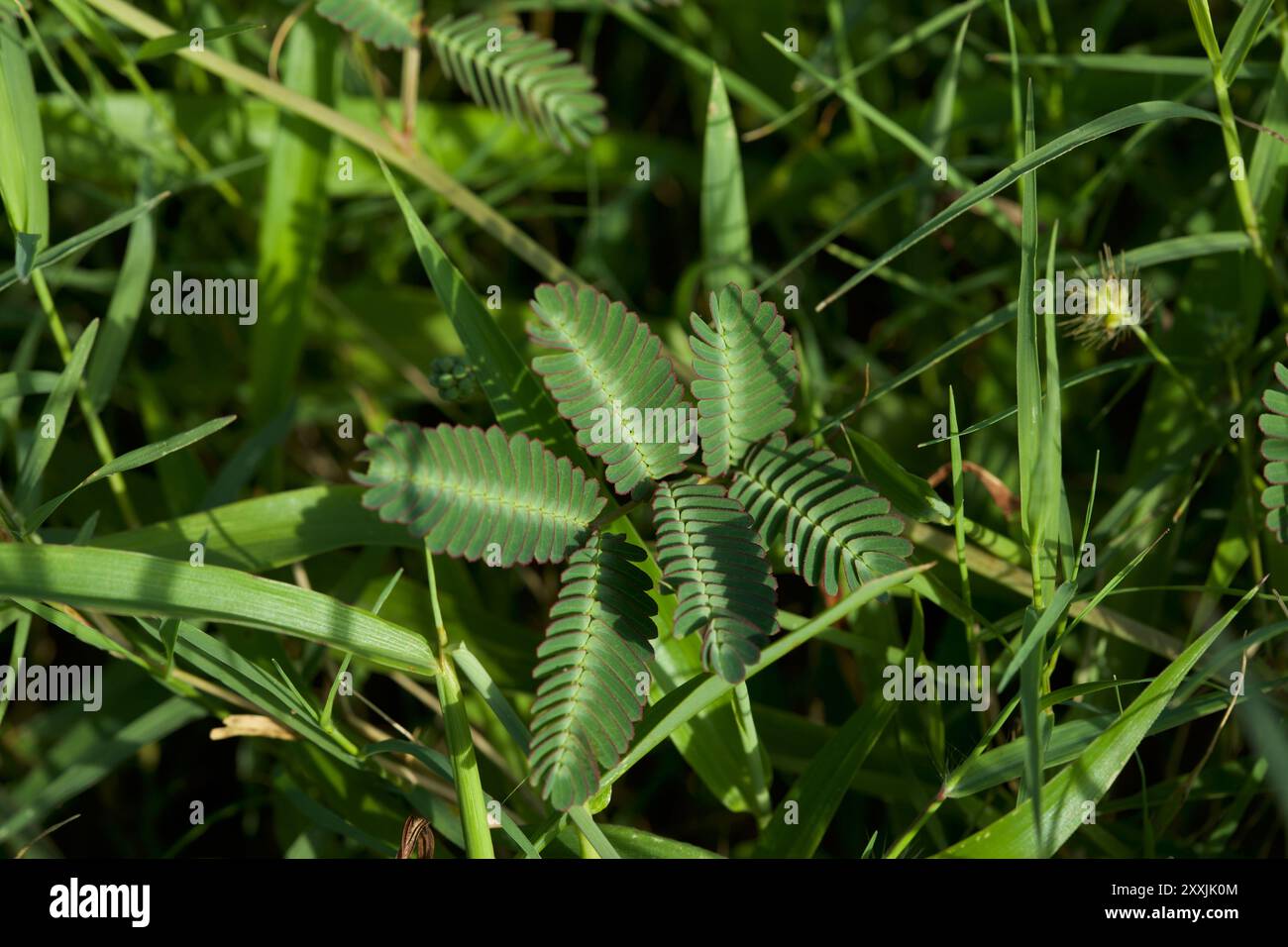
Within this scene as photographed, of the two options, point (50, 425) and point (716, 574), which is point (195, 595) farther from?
point (716, 574)

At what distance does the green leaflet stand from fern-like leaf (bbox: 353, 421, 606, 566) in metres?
0.68

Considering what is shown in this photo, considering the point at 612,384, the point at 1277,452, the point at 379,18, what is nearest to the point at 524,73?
the point at 379,18

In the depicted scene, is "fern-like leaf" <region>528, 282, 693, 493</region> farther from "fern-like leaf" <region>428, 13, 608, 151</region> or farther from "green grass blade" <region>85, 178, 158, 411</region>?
"green grass blade" <region>85, 178, 158, 411</region>

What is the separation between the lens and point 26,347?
1.63 meters

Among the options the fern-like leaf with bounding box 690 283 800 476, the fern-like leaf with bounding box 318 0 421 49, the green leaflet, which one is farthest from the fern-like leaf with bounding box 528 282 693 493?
the green leaflet

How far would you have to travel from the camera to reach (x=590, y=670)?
1086mm

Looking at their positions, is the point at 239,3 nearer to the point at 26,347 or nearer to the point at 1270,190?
the point at 26,347

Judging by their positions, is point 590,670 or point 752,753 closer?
point 590,670

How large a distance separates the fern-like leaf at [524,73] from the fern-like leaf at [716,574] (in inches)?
26.8

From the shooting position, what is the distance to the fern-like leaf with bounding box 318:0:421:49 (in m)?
1.52

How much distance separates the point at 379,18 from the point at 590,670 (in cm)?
104
